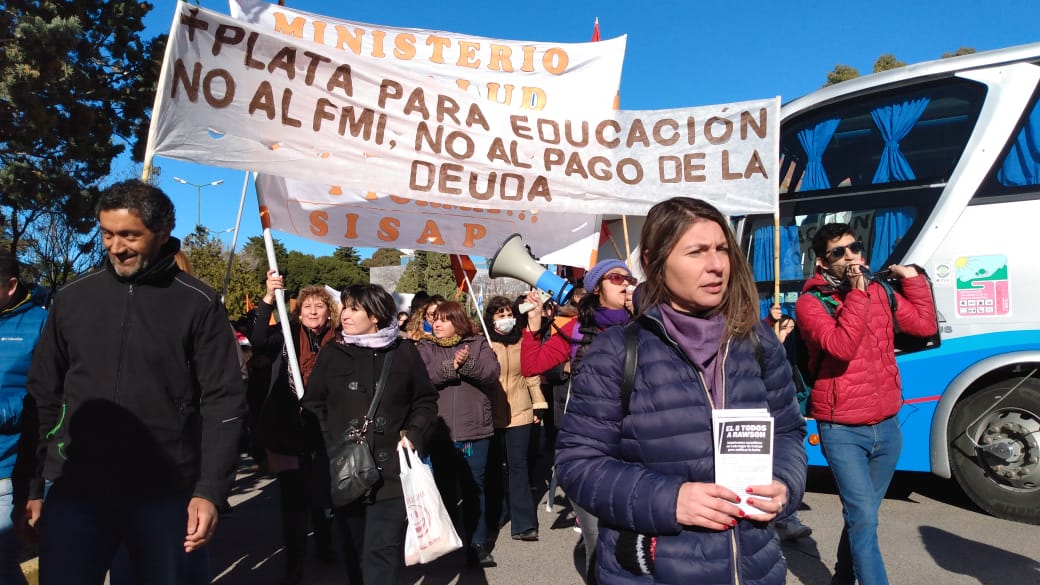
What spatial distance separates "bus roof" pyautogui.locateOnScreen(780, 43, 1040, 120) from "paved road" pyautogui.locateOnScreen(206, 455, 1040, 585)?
A: 11.8 feet

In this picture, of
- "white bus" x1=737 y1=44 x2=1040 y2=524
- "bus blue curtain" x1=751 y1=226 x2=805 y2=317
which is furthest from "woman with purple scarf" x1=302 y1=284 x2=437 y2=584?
"bus blue curtain" x1=751 y1=226 x2=805 y2=317

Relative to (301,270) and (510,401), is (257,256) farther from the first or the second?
(510,401)

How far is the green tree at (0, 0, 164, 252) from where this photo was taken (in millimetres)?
11531

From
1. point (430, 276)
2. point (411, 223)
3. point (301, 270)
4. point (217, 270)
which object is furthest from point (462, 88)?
point (301, 270)

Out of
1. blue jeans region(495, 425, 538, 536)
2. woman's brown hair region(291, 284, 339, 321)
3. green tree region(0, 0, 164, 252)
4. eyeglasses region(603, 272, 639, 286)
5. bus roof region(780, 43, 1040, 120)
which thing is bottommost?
blue jeans region(495, 425, 538, 536)

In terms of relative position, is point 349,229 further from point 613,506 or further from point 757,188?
point 613,506

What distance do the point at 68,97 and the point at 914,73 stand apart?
13.3 metres

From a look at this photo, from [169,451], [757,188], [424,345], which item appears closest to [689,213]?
[169,451]

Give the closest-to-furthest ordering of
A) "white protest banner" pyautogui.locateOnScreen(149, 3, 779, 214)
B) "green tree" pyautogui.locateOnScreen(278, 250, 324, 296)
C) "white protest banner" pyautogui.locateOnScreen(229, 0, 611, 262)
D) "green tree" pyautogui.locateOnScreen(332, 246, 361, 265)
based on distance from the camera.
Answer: "white protest banner" pyautogui.locateOnScreen(149, 3, 779, 214) → "white protest banner" pyautogui.locateOnScreen(229, 0, 611, 262) → "green tree" pyautogui.locateOnScreen(278, 250, 324, 296) → "green tree" pyautogui.locateOnScreen(332, 246, 361, 265)

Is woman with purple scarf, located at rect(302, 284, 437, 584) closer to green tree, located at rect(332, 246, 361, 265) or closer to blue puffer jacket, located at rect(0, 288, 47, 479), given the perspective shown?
blue puffer jacket, located at rect(0, 288, 47, 479)

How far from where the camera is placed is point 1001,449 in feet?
18.3

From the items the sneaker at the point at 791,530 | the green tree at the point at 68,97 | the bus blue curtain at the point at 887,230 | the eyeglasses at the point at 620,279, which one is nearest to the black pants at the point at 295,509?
the eyeglasses at the point at 620,279

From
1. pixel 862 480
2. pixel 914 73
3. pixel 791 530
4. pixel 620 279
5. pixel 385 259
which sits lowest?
pixel 791 530

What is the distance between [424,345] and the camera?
5109 millimetres
